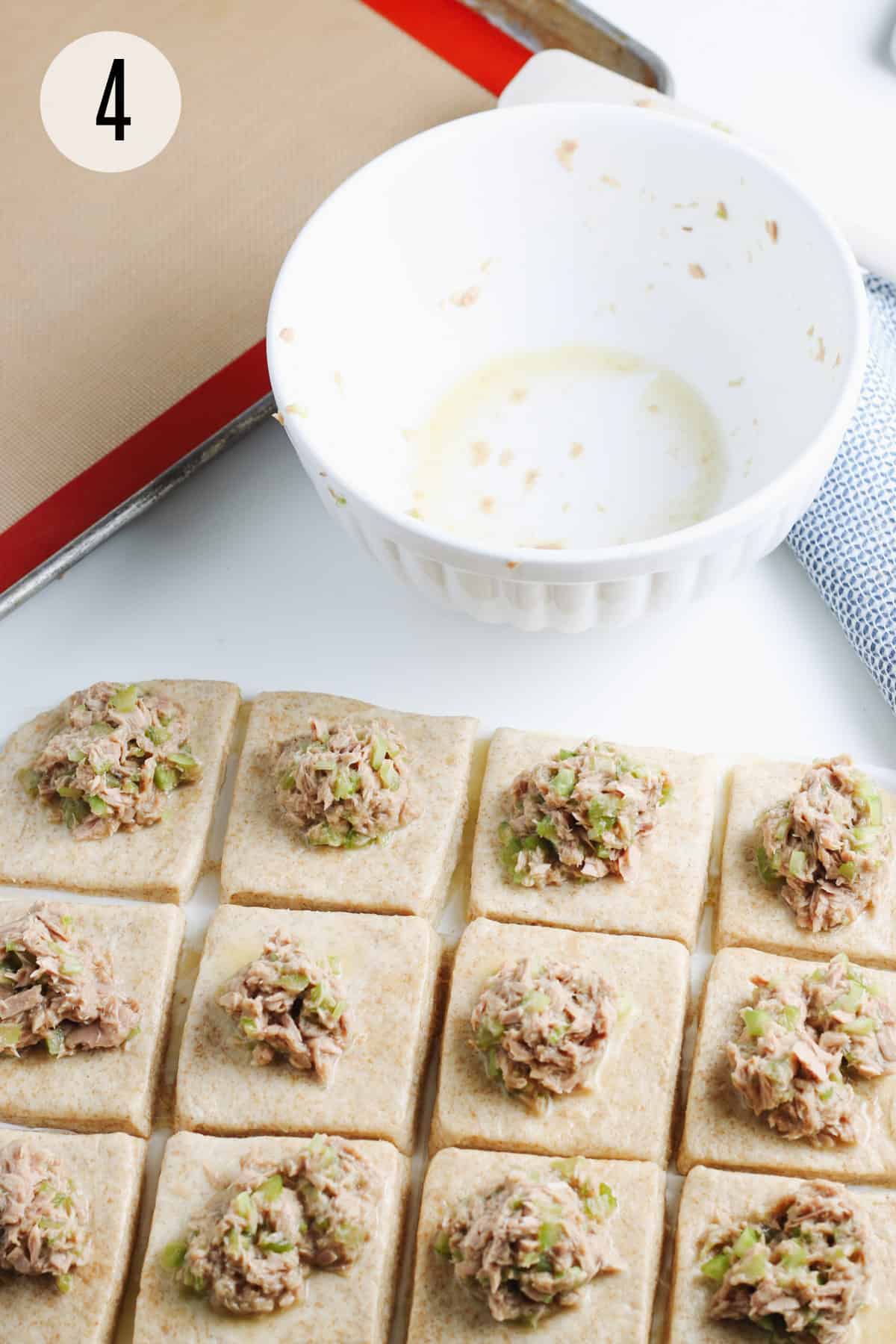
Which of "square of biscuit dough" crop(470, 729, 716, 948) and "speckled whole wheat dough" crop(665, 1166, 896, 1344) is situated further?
"square of biscuit dough" crop(470, 729, 716, 948)

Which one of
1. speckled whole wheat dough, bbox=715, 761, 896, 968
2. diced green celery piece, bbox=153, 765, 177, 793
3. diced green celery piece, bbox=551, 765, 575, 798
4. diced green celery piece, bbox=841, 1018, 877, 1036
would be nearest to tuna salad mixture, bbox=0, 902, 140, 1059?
diced green celery piece, bbox=153, 765, 177, 793

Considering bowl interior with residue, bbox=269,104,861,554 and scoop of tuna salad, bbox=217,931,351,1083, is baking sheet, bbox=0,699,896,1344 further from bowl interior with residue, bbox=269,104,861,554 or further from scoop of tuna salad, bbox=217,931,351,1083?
bowl interior with residue, bbox=269,104,861,554

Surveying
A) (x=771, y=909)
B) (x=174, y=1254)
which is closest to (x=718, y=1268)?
(x=771, y=909)

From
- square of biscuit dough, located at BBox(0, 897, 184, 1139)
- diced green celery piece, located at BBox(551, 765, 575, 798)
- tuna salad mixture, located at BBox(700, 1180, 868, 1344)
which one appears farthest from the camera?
diced green celery piece, located at BBox(551, 765, 575, 798)

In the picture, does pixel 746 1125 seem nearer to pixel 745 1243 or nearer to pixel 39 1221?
pixel 745 1243

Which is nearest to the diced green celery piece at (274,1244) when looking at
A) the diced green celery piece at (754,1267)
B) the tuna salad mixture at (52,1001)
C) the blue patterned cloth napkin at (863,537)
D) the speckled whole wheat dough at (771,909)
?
the tuna salad mixture at (52,1001)

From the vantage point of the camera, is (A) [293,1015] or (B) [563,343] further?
(B) [563,343]

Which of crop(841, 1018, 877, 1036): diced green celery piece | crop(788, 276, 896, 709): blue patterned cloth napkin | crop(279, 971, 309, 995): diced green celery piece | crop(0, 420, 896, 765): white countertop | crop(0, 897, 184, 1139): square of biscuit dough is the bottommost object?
crop(0, 897, 184, 1139): square of biscuit dough

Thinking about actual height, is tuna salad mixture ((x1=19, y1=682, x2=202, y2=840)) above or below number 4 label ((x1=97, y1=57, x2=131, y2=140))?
below
